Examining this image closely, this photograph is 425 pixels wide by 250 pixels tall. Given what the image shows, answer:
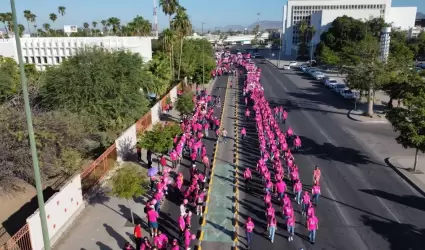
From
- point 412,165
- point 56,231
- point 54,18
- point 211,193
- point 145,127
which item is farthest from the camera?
point 54,18

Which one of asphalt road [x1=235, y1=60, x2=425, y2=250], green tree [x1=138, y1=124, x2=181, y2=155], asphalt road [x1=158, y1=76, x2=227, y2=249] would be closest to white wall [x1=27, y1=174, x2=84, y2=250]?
asphalt road [x1=158, y1=76, x2=227, y2=249]

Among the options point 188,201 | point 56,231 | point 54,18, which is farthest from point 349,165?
point 54,18

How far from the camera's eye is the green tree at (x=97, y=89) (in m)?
23.9

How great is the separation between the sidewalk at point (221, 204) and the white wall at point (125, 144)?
17.9 feet

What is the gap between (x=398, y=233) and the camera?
14.0 metres

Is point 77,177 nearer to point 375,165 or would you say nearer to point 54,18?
point 375,165

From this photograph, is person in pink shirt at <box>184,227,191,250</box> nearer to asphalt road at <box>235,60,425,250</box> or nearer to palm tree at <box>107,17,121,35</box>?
asphalt road at <box>235,60,425,250</box>

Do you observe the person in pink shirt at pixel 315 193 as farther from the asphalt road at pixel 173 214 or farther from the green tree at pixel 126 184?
the green tree at pixel 126 184

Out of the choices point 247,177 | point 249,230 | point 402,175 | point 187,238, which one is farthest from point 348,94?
point 187,238

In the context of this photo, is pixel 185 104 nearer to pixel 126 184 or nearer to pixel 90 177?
pixel 90 177

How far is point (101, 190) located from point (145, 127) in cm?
1030

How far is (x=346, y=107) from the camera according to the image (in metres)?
37.3

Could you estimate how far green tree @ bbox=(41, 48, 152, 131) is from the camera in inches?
942

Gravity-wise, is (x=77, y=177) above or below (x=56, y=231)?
above
